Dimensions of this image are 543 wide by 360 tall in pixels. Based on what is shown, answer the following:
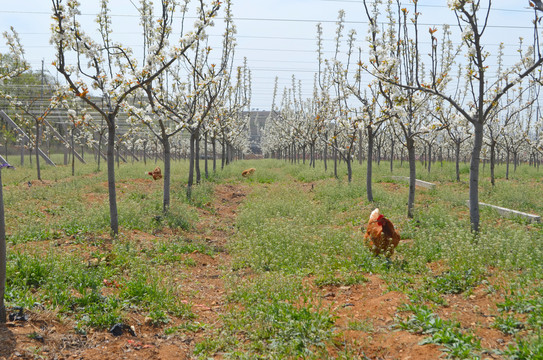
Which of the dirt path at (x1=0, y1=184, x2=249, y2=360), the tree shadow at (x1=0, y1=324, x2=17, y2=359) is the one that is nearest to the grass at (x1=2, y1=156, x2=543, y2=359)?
the dirt path at (x1=0, y1=184, x2=249, y2=360)

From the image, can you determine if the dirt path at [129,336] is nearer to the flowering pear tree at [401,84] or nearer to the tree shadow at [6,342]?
the tree shadow at [6,342]

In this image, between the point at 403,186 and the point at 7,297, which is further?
the point at 403,186

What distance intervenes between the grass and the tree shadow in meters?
0.54

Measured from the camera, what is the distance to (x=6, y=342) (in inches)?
139

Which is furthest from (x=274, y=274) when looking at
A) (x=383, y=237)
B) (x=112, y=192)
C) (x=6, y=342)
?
(x=112, y=192)

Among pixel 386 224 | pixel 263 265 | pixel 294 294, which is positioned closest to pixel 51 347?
pixel 294 294

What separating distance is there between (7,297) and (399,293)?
4.62 meters

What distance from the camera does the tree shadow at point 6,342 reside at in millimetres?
3387

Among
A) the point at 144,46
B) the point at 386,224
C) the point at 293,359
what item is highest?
the point at 144,46

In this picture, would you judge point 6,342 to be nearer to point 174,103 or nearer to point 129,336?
point 129,336

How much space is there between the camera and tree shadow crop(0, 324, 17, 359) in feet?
11.1

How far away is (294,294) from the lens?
16.5 ft

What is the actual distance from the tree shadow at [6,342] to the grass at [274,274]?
1.78 ft

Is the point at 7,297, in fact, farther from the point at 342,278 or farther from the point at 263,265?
the point at 342,278
